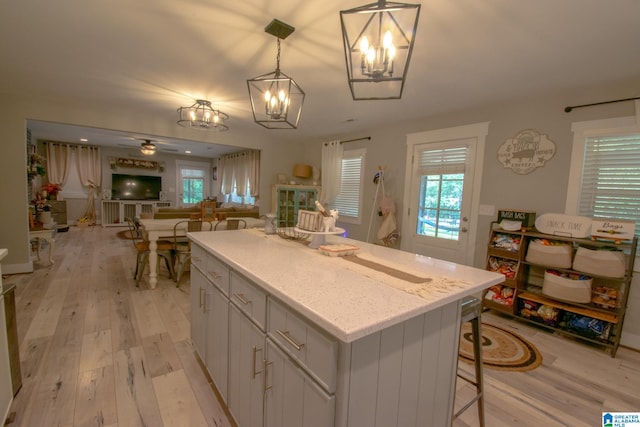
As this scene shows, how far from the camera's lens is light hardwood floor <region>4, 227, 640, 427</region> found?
1.57 m

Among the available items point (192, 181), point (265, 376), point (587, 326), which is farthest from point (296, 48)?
point (192, 181)

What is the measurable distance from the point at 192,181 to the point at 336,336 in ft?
31.6

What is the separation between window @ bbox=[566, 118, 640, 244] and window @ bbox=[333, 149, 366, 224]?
2.64 m

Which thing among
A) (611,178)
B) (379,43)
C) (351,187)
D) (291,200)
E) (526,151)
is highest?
(379,43)

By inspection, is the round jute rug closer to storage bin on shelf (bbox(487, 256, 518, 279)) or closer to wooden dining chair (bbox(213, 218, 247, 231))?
storage bin on shelf (bbox(487, 256, 518, 279))

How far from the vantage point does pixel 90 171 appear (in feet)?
25.1

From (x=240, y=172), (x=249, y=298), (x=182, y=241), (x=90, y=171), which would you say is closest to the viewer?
(x=249, y=298)

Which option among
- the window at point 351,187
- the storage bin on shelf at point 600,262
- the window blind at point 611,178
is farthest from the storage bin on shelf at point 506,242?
the window at point 351,187

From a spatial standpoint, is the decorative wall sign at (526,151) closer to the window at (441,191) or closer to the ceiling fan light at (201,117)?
the window at (441,191)

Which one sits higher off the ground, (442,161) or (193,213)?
(442,161)

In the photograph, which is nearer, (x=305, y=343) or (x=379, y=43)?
(x=305, y=343)

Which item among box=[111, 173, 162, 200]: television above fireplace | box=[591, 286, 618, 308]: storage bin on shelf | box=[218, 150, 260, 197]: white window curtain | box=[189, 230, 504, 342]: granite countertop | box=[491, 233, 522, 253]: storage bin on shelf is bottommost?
box=[591, 286, 618, 308]: storage bin on shelf

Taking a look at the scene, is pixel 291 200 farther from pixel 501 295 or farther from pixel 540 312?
pixel 540 312

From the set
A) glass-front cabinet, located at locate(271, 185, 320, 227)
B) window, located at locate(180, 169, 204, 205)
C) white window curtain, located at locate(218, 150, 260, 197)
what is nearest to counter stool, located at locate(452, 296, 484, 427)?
glass-front cabinet, located at locate(271, 185, 320, 227)
